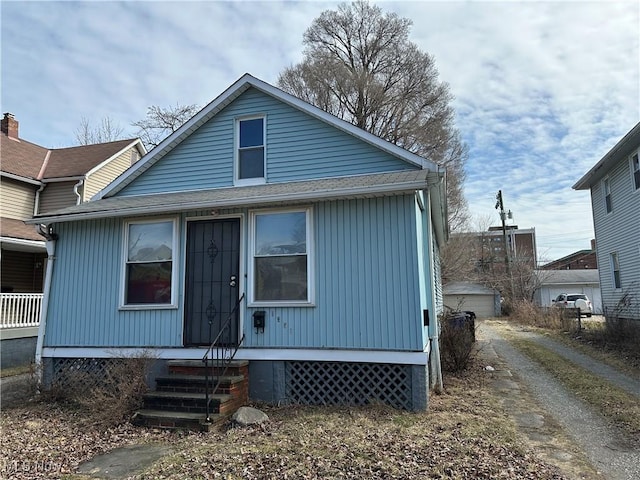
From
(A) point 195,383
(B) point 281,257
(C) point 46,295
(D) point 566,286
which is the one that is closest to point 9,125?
(C) point 46,295

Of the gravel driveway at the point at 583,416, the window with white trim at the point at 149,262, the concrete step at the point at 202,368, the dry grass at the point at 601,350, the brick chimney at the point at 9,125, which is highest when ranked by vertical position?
the brick chimney at the point at 9,125

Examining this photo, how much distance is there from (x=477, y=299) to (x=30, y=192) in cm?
Result: 2914

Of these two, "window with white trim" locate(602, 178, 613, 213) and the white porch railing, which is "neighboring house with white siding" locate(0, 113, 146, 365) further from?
"window with white trim" locate(602, 178, 613, 213)

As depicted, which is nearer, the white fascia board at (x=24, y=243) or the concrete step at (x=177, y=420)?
the concrete step at (x=177, y=420)

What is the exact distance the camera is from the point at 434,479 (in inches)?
159

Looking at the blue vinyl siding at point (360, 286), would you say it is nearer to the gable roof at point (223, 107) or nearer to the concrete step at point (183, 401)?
the concrete step at point (183, 401)

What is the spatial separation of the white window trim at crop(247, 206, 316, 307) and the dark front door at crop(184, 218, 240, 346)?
0.27 m

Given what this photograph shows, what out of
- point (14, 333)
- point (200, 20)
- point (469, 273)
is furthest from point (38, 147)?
point (469, 273)

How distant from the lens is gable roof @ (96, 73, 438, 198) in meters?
8.02

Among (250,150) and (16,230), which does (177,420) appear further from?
(16,230)

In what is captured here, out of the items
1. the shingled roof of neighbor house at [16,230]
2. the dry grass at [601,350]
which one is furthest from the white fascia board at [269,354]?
the shingled roof of neighbor house at [16,230]

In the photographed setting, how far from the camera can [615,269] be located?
1606 cm

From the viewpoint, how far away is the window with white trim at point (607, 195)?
15898mm

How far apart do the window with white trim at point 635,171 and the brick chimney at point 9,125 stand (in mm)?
22114
